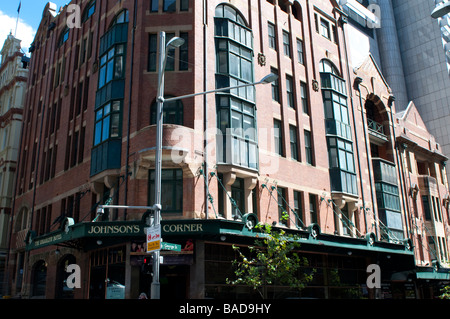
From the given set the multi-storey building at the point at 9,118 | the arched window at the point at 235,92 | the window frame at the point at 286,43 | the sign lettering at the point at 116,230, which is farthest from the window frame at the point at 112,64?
the multi-storey building at the point at 9,118

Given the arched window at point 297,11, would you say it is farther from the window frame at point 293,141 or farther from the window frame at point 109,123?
the window frame at point 109,123

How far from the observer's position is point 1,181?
131 ft

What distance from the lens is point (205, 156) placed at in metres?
22.3

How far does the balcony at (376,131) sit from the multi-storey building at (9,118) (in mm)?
30947

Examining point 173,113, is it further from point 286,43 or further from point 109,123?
point 286,43

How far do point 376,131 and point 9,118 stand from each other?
3333 centimetres

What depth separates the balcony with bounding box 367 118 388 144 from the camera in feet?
117

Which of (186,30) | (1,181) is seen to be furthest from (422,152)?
(1,181)

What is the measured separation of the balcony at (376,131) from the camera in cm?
3581

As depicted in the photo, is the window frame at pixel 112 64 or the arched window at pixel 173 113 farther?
the window frame at pixel 112 64

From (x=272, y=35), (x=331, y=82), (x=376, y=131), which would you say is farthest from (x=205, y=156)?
(x=376, y=131)

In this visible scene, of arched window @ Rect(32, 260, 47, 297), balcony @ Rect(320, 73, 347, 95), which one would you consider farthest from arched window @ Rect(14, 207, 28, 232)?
balcony @ Rect(320, 73, 347, 95)

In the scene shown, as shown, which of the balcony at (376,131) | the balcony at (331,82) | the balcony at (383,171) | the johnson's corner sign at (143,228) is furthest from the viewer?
the balcony at (376,131)

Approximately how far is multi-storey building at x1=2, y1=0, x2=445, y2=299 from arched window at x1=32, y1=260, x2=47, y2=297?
0.14m
